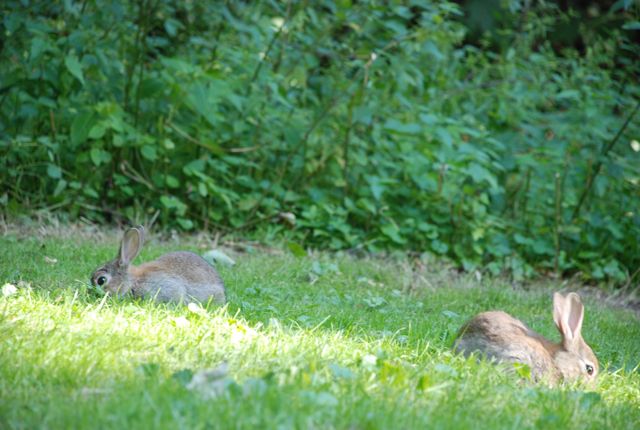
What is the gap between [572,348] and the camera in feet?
15.2

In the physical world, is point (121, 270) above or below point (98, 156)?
above

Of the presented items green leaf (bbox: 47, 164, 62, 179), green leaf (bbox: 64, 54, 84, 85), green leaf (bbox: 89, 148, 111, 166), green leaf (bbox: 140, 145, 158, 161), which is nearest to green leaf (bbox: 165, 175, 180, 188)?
green leaf (bbox: 140, 145, 158, 161)

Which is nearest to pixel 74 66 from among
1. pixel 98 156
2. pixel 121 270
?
pixel 98 156

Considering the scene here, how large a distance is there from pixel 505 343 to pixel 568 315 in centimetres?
64

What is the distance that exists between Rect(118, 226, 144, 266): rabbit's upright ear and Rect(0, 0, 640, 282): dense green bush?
2.27 meters

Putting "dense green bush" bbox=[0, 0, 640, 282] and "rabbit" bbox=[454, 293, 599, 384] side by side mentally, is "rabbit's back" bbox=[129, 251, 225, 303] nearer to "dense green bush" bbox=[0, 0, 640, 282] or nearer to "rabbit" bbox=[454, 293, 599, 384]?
"rabbit" bbox=[454, 293, 599, 384]

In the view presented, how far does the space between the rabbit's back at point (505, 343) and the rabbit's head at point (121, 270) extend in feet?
6.37

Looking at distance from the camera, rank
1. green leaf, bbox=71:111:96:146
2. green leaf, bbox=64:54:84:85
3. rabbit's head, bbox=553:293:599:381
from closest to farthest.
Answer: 1. rabbit's head, bbox=553:293:599:381
2. green leaf, bbox=64:54:84:85
3. green leaf, bbox=71:111:96:146

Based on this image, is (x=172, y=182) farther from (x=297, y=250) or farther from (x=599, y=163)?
(x=599, y=163)

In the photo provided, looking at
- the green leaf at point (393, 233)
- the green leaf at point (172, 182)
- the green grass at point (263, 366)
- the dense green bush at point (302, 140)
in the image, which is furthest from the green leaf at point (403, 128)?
the green grass at point (263, 366)

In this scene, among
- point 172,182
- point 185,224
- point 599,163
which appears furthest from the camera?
point 599,163

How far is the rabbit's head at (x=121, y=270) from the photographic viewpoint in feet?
16.4

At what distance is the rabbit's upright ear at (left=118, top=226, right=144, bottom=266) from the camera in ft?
16.8

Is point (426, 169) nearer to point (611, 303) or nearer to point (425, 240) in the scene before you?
point (425, 240)
